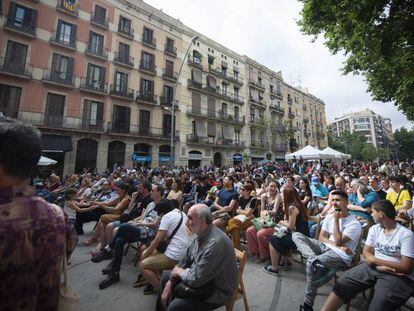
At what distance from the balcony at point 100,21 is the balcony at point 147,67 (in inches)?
167

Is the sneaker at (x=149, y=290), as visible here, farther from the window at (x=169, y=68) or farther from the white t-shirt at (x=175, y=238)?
the window at (x=169, y=68)

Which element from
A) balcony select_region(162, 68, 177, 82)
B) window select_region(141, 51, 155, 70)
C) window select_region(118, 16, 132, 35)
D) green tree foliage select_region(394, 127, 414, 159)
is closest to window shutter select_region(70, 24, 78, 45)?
window select_region(118, 16, 132, 35)

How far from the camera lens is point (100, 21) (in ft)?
Result: 64.3

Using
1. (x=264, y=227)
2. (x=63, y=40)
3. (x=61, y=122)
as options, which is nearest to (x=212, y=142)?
(x=61, y=122)

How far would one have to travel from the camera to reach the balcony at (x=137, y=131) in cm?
1962

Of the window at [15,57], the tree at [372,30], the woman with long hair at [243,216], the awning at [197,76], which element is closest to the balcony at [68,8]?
the window at [15,57]

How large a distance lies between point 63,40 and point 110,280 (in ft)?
70.3

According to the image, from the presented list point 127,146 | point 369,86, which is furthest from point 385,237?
point 127,146

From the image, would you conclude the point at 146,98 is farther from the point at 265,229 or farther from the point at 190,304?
the point at 190,304

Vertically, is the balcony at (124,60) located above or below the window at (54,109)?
above

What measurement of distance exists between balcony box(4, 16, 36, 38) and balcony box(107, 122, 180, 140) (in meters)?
8.57

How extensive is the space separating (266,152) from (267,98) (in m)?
9.81

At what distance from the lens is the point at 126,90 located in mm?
20781

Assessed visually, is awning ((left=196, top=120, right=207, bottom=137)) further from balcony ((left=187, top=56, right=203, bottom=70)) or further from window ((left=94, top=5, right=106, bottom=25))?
window ((left=94, top=5, right=106, bottom=25))
